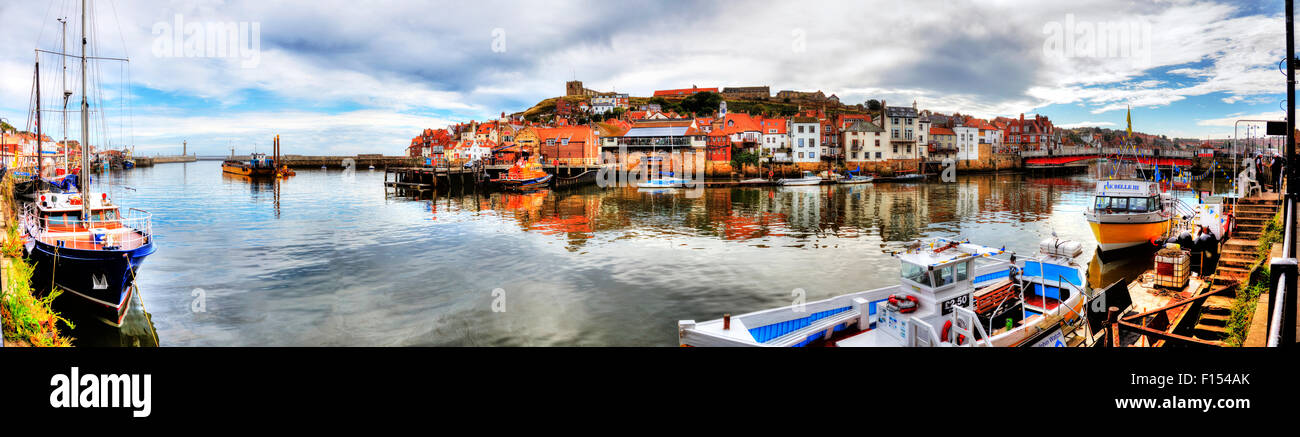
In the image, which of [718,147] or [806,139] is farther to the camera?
[806,139]

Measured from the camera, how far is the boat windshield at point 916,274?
A: 5641mm

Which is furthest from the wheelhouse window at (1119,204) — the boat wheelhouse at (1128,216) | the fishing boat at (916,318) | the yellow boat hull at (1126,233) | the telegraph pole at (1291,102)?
the telegraph pole at (1291,102)

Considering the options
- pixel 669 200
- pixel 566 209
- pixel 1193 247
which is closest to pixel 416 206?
pixel 566 209

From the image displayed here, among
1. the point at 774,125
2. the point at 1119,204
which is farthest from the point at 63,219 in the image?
the point at 774,125

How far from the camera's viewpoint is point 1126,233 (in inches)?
486

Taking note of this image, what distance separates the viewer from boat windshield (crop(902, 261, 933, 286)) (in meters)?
5.64

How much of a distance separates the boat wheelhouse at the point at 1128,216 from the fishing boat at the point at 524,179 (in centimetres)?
2977

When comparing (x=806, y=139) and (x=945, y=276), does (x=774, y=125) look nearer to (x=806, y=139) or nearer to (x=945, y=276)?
(x=806, y=139)

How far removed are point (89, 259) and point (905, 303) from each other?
32.5 feet

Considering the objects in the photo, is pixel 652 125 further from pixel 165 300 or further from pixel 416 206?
pixel 165 300

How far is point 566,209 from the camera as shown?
81.7ft

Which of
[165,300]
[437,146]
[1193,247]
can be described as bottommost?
[165,300]

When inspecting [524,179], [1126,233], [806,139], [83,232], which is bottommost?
[1126,233]
